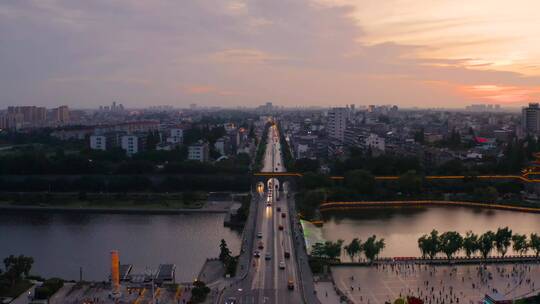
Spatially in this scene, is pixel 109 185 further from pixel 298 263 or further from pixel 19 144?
pixel 19 144

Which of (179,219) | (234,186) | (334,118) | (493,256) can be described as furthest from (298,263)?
(334,118)

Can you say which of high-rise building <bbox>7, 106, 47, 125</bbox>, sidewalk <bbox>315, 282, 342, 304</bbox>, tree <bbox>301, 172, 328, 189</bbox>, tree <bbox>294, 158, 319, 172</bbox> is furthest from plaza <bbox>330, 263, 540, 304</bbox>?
high-rise building <bbox>7, 106, 47, 125</bbox>

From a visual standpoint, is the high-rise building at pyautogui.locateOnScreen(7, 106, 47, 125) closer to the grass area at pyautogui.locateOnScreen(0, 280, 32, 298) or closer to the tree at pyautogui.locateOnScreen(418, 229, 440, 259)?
the grass area at pyautogui.locateOnScreen(0, 280, 32, 298)

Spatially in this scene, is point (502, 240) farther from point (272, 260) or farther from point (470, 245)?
point (272, 260)

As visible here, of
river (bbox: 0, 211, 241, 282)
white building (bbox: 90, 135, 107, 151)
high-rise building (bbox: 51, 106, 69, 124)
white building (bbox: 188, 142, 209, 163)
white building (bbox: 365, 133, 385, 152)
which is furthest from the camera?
high-rise building (bbox: 51, 106, 69, 124)

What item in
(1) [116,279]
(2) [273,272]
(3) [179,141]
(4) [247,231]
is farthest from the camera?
(3) [179,141]
